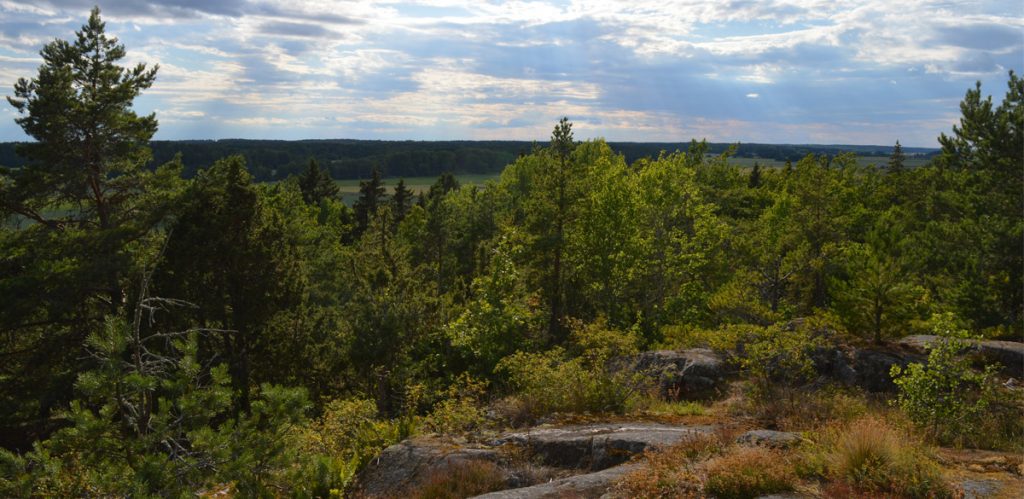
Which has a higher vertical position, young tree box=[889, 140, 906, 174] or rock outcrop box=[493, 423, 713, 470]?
young tree box=[889, 140, 906, 174]

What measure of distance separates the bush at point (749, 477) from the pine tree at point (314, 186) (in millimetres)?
61039

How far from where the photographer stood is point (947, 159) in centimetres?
2270

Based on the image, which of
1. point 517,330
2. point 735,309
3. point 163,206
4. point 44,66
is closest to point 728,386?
point 735,309

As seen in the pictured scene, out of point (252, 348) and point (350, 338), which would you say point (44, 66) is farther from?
point (350, 338)

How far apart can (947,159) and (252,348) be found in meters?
26.1

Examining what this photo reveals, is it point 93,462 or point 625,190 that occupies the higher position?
point 625,190

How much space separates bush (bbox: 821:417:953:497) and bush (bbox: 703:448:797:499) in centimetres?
57

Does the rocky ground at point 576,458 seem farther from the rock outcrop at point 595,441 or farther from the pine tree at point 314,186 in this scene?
the pine tree at point 314,186

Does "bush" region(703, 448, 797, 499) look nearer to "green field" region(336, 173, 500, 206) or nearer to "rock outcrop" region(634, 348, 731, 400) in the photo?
"rock outcrop" region(634, 348, 731, 400)

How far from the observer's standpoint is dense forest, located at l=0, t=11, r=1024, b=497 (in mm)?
8500

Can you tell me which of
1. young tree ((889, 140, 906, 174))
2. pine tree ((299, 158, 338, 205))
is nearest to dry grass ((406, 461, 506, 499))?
pine tree ((299, 158, 338, 205))

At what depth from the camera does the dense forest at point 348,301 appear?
850 centimetres

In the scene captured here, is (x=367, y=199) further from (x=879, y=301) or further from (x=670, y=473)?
(x=670, y=473)

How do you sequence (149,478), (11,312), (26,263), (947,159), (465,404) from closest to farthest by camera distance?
(149,478), (465,404), (11,312), (26,263), (947,159)
